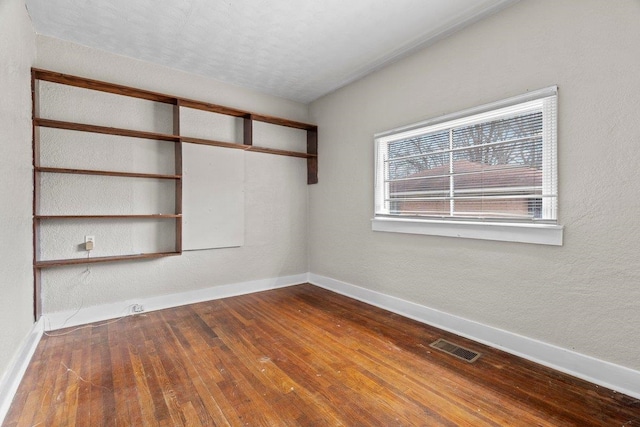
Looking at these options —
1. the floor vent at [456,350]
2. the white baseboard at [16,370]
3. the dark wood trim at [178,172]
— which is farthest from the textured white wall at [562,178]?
the white baseboard at [16,370]

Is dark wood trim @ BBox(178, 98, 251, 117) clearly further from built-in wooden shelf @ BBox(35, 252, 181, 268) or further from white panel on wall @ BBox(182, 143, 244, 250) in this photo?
built-in wooden shelf @ BBox(35, 252, 181, 268)

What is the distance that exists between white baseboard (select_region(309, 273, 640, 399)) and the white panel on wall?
1.91 metres

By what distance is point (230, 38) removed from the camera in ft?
8.76

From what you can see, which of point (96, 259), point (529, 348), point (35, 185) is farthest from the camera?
point (96, 259)

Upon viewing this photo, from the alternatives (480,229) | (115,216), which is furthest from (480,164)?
(115,216)

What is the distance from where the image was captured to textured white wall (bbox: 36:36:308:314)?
2.71 m

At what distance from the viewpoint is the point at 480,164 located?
2447 mm

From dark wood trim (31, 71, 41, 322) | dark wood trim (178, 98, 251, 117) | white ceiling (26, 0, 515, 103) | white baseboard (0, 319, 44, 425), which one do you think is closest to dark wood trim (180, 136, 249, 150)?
dark wood trim (178, 98, 251, 117)

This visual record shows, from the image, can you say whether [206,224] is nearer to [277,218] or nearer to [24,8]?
[277,218]

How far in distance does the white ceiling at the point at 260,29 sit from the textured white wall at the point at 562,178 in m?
0.31

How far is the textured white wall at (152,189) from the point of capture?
271 centimetres

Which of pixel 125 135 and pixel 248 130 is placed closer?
pixel 125 135

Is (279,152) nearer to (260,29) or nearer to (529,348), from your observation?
(260,29)

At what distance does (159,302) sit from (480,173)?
339cm
